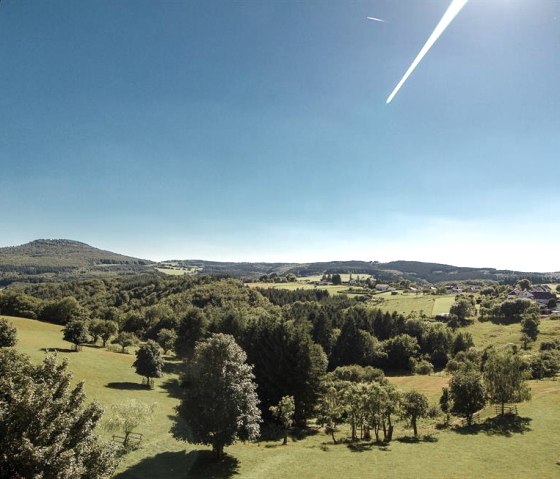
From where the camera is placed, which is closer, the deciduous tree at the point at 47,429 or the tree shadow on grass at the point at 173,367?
the deciduous tree at the point at 47,429

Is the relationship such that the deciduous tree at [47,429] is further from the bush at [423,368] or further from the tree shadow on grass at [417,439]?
the bush at [423,368]

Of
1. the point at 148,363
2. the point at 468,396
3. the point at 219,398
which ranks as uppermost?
the point at 219,398

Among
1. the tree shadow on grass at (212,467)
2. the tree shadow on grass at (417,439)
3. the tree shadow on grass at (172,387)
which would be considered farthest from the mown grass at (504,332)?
the tree shadow on grass at (212,467)

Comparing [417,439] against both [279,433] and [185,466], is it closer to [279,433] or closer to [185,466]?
[279,433]

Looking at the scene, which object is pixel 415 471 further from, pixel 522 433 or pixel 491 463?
pixel 522 433

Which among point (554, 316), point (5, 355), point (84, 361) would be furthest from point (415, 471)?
point (554, 316)

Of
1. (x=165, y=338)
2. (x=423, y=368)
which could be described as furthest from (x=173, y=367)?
(x=423, y=368)

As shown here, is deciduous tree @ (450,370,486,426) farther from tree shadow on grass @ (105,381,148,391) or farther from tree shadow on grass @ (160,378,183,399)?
tree shadow on grass @ (105,381,148,391)
